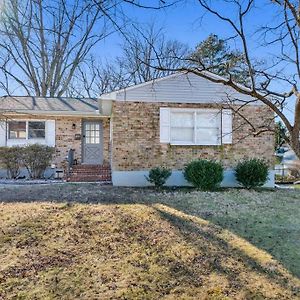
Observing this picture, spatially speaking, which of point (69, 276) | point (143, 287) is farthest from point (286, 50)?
point (69, 276)

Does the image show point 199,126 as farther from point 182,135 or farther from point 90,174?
point 90,174

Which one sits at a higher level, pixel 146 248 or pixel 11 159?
pixel 11 159

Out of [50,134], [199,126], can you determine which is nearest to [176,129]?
[199,126]

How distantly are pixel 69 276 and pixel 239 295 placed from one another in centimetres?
247

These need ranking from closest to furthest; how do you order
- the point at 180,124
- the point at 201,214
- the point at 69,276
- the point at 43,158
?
1. the point at 69,276
2. the point at 201,214
3. the point at 180,124
4. the point at 43,158

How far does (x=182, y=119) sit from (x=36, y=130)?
7.07 metres

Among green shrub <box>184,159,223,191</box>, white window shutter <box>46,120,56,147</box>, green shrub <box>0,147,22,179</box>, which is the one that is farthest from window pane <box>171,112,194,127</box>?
green shrub <box>0,147,22,179</box>

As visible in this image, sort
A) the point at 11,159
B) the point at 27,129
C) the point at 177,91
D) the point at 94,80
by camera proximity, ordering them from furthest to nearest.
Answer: the point at 94,80
the point at 27,129
the point at 11,159
the point at 177,91

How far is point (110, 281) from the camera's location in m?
4.79

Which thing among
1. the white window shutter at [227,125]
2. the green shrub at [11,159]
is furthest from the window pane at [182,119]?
the green shrub at [11,159]

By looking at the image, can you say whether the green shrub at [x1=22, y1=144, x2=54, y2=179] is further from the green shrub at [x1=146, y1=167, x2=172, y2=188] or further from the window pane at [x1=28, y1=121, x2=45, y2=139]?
the green shrub at [x1=146, y1=167, x2=172, y2=188]

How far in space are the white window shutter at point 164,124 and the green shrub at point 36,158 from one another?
5338 mm

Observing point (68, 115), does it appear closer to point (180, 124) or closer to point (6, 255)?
point (180, 124)

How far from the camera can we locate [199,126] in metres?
12.4
